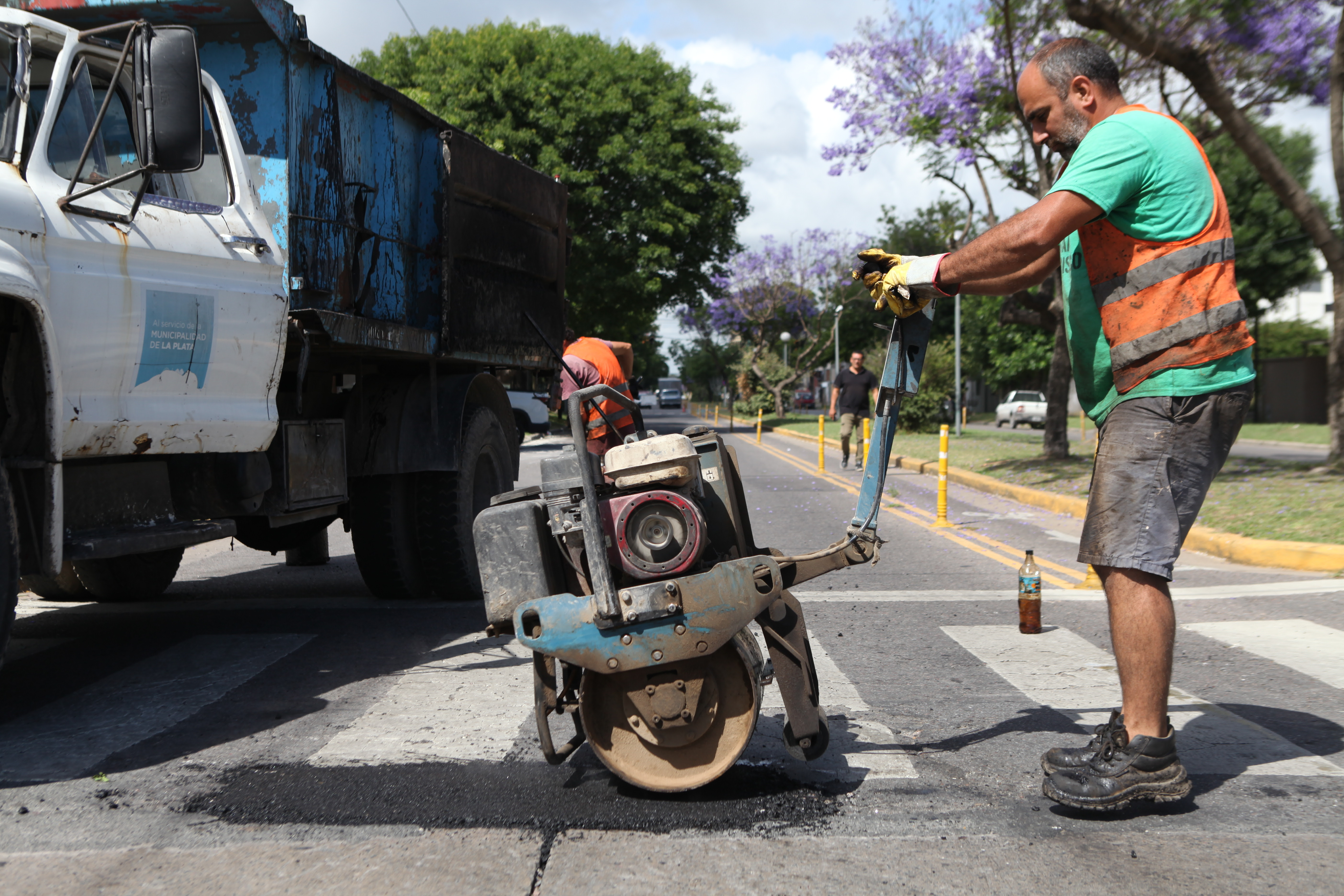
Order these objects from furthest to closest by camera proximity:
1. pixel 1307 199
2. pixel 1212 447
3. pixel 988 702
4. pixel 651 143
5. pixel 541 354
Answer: pixel 651 143 → pixel 1307 199 → pixel 541 354 → pixel 988 702 → pixel 1212 447

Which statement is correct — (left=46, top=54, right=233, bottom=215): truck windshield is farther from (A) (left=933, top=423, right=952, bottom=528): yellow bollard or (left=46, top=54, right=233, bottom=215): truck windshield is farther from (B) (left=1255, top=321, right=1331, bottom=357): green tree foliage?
(B) (left=1255, top=321, right=1331, bottom=357): green tree foliage

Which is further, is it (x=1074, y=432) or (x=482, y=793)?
(x=1074, y=432)

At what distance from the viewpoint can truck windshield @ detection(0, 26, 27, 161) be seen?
4.07 metres

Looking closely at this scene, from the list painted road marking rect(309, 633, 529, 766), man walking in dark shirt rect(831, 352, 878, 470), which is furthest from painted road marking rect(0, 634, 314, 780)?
man walking in dark shirt rect(831, 352, 878, 470)

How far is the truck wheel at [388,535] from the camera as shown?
6695 millimetres

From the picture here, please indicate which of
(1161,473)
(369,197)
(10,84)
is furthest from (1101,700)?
(10,84)

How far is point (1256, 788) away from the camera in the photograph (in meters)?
3.51

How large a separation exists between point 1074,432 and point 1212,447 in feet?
108

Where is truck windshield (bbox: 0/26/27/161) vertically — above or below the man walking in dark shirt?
above

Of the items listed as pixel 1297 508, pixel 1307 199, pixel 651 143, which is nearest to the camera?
pixel 1297 508

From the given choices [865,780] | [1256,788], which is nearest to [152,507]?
[865,780]

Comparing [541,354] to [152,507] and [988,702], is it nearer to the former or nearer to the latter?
[152,507]

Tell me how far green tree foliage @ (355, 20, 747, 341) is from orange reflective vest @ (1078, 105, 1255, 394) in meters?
27.2

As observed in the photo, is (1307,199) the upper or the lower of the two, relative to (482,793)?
upper
